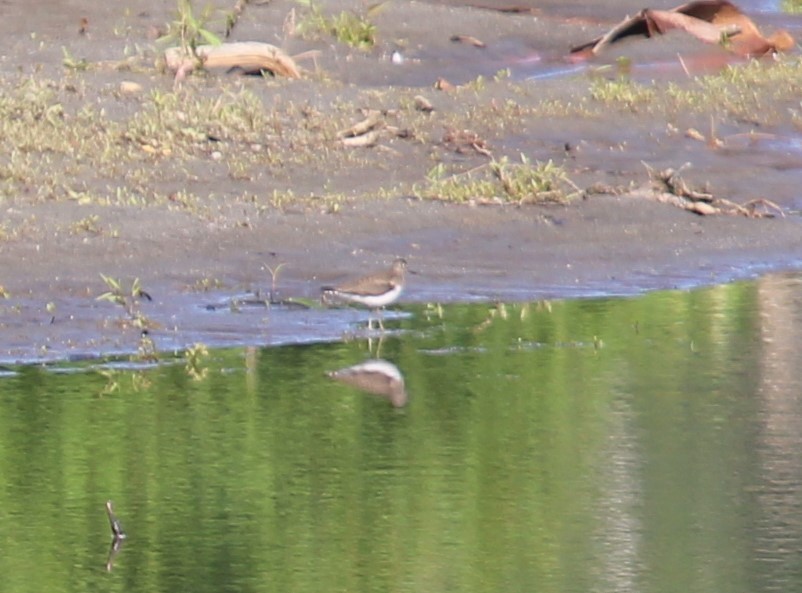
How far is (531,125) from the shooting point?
1455cm

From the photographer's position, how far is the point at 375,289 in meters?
9.57

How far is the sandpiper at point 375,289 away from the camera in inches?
376

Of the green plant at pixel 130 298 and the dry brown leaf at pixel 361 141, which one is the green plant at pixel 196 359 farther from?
the dry brown leaf at pixel 361 141

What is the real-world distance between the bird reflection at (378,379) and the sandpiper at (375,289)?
0.75m

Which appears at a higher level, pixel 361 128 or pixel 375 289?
pixel 361 128

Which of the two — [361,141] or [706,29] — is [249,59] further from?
[706,29]

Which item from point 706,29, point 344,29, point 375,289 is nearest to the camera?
point 375,289

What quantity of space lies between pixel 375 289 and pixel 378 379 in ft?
3.80

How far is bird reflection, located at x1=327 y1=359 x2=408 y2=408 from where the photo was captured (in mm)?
8203

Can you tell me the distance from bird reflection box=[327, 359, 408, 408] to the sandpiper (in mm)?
746

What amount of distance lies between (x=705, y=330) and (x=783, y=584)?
4.10 meters

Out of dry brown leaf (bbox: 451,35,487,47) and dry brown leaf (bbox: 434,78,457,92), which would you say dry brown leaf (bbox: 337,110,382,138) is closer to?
dry brown leaf (bbox: 434,78,457,92)

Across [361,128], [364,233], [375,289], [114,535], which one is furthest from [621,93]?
[114,535]

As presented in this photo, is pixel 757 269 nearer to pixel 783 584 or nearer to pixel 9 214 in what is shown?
pixel 9 214
